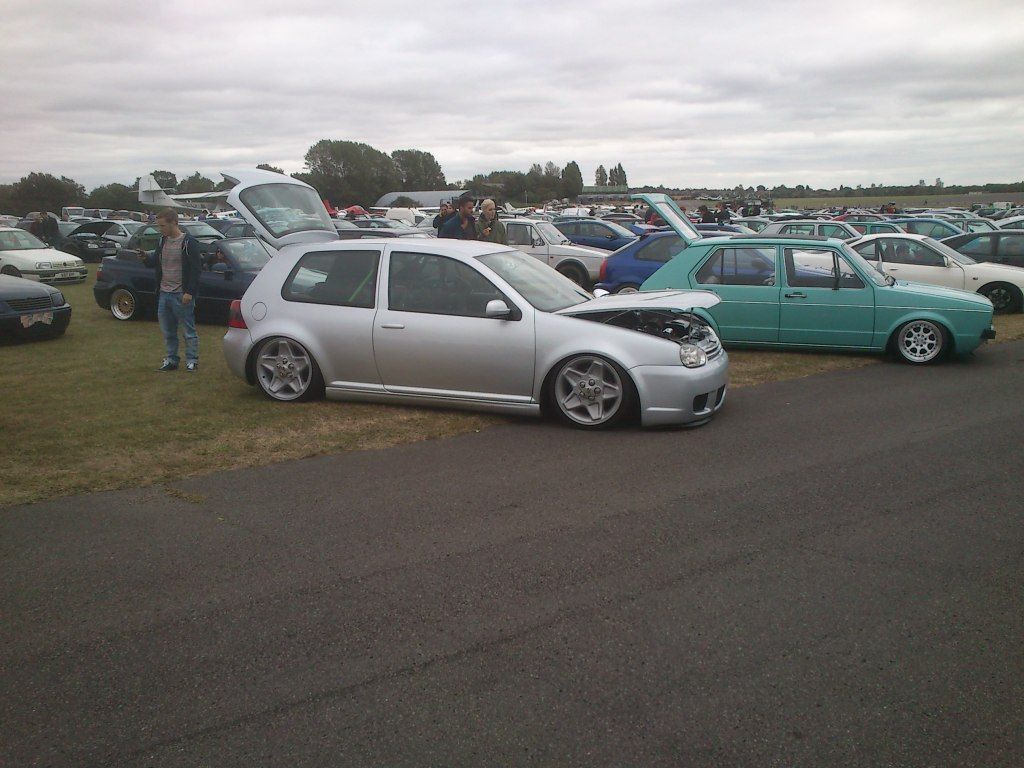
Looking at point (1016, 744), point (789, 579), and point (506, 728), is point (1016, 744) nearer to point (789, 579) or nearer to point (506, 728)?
point (789, 579)

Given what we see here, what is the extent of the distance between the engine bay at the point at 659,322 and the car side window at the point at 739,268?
3423 mm

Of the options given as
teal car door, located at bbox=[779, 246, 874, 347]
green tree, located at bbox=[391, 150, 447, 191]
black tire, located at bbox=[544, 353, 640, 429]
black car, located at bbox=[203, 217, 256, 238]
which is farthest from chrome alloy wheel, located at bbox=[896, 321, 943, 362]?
green tree, located at bbox=[391, 150, 447, 191]

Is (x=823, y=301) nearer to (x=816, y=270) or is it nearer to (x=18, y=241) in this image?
(x=816, y=270)

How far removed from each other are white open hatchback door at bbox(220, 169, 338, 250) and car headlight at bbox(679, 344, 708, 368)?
883 cm

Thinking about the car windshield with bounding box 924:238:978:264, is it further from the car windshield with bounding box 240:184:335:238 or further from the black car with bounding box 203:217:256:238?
the black car with bounding box 203:217:256:238

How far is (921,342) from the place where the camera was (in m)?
10.5

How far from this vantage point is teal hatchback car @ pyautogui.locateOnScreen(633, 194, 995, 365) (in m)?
10.4

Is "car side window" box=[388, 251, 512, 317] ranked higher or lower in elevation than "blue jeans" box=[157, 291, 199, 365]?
higher

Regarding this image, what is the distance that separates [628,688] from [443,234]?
377 inches

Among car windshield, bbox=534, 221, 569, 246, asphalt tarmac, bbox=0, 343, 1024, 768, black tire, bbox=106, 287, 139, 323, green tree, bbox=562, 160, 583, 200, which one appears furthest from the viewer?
green tree, bbox=562, 160, 583, 200

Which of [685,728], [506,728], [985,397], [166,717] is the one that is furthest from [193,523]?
[985,397]

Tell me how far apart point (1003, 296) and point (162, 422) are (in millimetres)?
13870

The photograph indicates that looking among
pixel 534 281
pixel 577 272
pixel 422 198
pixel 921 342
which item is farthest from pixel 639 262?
pixel 422 198

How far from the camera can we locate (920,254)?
1467 centimetres
